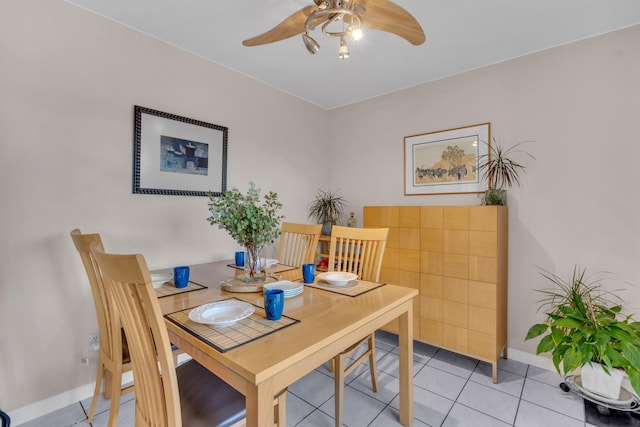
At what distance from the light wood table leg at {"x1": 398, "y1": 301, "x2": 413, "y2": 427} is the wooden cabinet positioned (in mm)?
868

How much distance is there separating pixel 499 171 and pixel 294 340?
2.25 metres

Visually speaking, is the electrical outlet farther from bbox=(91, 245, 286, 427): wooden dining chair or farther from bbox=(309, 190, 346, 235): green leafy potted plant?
bbox=(309, 190, 346, 235): green leafy potted plant

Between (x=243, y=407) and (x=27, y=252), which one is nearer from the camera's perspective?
(x=243, y=407)

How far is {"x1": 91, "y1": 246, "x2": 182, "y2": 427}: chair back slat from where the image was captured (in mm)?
860

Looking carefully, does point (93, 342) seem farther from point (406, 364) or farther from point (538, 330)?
point (538, 330)

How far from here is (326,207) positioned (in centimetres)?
344

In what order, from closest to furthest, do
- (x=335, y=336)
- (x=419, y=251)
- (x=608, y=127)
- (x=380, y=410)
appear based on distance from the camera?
(x=335, y=336) < (x=380, y=410) < (x=608, y=127) < (x=419, y=251)

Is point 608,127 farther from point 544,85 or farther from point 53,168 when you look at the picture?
point 53,168

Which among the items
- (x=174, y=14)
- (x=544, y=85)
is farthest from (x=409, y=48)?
(x=174, y=14)

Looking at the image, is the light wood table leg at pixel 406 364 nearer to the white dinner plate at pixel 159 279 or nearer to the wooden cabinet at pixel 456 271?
the wooden cabinet at pixel 456 271

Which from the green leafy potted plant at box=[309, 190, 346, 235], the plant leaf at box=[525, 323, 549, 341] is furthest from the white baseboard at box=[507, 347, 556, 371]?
the green leafy potted plant at box=[309, 190, 346, 235]

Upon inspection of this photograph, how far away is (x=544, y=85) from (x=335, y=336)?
2518 millimetres

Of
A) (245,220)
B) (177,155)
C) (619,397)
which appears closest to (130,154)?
(177,155)

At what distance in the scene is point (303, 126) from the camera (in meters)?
3.42
